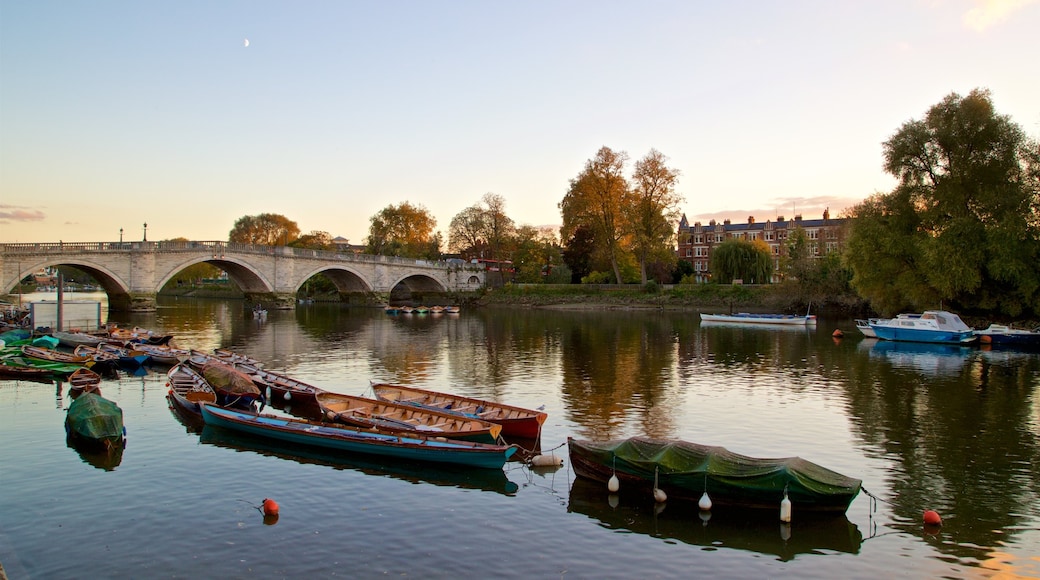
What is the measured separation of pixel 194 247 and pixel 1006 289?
6931cm

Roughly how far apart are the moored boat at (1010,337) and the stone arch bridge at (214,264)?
6674cm

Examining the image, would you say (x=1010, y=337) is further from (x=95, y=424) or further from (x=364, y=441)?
(x=95, y=424)

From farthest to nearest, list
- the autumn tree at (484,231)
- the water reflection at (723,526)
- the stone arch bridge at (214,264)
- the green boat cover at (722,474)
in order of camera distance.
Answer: the autumn tree at (484,231) < the stone arch bridge at (214,264) < the green boat cover at (722,474) < the water reflection at (723,526)

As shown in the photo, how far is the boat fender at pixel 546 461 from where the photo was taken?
18.3m

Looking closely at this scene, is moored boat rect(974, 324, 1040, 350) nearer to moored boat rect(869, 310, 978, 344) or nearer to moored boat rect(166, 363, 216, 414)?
moored boat rect(869, 310, 978, 344)

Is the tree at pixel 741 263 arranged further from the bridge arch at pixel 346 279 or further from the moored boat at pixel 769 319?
the bridge arch at pixel 346 279

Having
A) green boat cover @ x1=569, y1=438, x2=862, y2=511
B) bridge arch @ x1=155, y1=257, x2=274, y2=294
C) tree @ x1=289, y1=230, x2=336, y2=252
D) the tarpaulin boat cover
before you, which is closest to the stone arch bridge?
bridge arch @ x1=155, y1=257, x2=274, y2=294

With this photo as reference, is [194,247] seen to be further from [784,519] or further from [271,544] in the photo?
[784,519]

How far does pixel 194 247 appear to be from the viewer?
2739 inches

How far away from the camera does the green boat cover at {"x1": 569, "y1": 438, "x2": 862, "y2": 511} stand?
14562mm

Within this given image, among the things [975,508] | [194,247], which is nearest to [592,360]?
[975,508]

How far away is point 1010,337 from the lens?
46.4 m

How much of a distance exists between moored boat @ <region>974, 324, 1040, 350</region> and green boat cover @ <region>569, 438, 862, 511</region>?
4018cm

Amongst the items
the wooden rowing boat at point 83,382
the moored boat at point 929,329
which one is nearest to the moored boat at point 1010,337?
the moored boat at point 929,329
